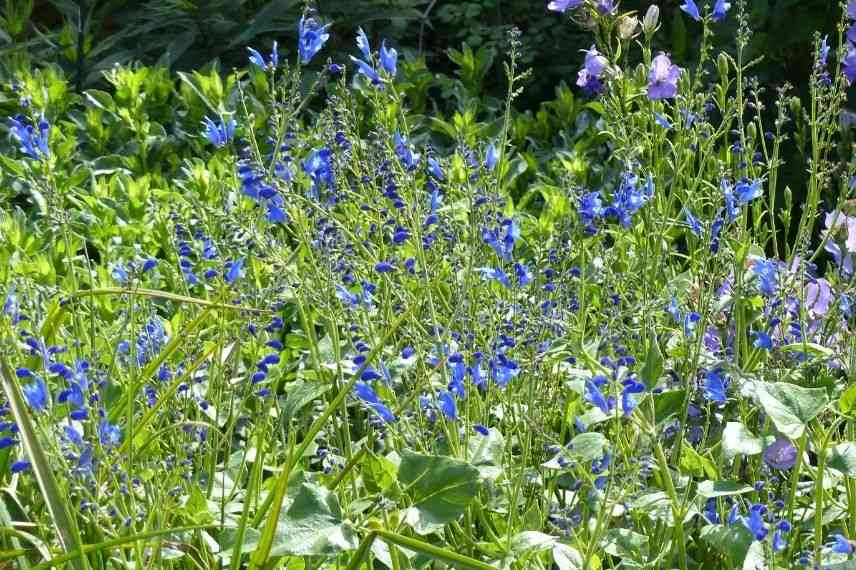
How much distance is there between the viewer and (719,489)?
166 cm

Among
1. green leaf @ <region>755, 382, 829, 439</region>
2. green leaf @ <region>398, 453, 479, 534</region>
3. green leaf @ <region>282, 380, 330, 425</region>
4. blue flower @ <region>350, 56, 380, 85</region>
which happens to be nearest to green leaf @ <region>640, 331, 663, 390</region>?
green leaf @ <region>755, 382, 829, 439</region>

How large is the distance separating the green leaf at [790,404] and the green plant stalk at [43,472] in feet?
2.69

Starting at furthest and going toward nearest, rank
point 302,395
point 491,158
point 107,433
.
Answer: point 491,158 < point 302,395 < point 107,433

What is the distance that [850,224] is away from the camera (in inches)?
77.9

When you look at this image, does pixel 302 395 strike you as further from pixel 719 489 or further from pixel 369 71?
pixel 719 489

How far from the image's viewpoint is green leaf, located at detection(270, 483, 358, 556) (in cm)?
145

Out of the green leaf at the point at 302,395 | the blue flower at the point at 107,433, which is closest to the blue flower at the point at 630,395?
the green leaf at the point at 302,395

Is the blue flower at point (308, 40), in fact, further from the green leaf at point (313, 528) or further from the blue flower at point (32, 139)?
the green leaf at point (313, 528)

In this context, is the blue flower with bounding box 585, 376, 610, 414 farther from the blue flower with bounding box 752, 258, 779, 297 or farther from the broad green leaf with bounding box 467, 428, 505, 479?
the blue flower with bounding box 752, 258, 779, 297

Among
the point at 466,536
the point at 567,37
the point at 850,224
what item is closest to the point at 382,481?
the point at 466,536

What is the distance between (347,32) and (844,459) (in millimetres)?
3715

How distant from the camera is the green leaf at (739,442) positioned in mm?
1642

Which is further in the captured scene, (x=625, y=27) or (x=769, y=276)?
(x=625, y=27)

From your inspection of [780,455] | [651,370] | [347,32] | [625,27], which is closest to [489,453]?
[651,370]
